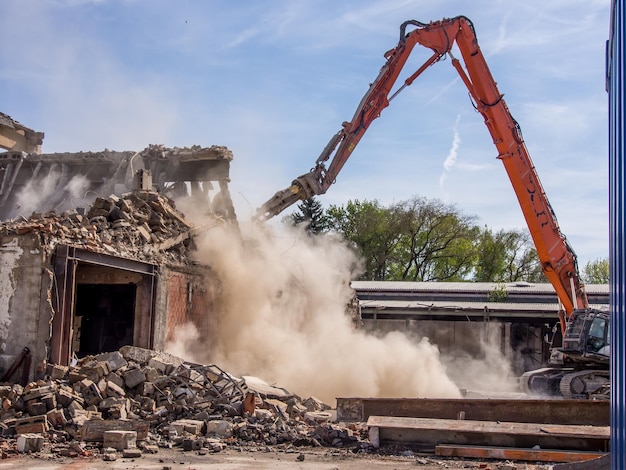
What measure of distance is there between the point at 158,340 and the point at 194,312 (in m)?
1.89

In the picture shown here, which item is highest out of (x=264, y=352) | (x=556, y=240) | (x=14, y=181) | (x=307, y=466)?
(x=14, y=181)

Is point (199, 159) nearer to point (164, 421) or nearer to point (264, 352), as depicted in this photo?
point (264, 352)

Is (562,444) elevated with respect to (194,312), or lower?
lower

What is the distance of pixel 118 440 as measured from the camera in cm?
1073

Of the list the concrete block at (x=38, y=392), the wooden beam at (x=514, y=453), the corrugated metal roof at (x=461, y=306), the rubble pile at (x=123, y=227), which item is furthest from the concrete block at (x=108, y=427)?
the corrugated metal roof at (x=461, y=306)

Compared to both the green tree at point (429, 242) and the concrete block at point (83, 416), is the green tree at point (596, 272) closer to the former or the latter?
the green tree at point (429, 242)

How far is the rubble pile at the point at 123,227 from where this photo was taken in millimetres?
14571

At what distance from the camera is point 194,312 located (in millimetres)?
19047

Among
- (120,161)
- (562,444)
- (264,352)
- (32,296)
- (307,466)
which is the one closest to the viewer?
(307,466)

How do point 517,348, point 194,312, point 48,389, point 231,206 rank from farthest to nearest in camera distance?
point 517,348, point 231,206, point 194,312, point 48,389

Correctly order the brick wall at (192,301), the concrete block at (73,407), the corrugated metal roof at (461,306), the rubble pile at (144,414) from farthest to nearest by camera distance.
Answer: the corrugated metal roof at (461,306) < the brick wall at (192,301) < the concrete block at (73,407) < the rubble pile at (144,414)

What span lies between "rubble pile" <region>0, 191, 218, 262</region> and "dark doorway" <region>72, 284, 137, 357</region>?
1520 millimetres

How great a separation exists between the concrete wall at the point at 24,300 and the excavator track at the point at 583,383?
1103cm

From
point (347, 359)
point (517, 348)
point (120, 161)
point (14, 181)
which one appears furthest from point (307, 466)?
point (517, 348)
